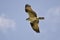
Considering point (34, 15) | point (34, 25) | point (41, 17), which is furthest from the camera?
point (34, 25)

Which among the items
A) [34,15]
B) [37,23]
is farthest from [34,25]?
[34,15]

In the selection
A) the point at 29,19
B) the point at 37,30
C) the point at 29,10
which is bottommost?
the point at 37,30

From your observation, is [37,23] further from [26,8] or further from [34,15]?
[26,8]

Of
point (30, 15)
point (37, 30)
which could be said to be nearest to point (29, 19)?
point (30, 15)

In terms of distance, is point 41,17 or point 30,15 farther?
point 30,15

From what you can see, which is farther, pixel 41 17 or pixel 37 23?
pixel 37 23

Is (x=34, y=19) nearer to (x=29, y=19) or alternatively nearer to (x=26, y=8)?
(x=29, y=19)

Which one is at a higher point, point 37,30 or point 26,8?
point 26,8

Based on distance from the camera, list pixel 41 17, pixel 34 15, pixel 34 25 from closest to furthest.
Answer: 1. pixel 41 17
2. pixel 34 15
3. pixel 34 25

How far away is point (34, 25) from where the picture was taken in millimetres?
14508

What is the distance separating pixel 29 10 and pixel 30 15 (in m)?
0.57

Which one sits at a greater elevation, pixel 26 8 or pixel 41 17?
pixel 26 8

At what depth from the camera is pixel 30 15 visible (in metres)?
14.2

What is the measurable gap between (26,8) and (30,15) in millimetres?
905
